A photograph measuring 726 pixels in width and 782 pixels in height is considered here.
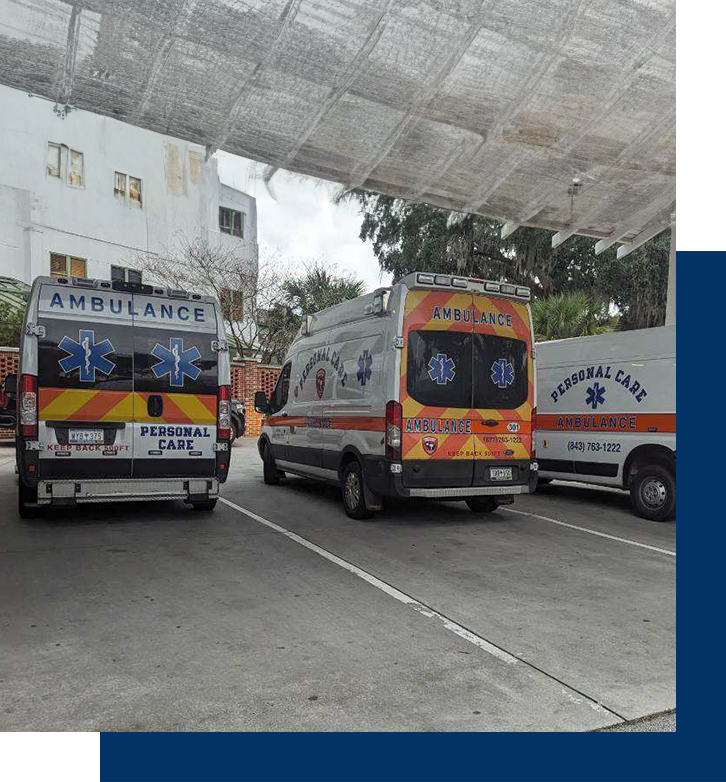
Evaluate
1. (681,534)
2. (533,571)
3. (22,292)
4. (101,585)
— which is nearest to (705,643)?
(681,534)

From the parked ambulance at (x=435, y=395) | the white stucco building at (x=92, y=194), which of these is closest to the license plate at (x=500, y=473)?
the parked ambulance at (x=435, y=395)

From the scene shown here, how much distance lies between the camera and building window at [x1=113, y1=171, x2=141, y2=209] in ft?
90.7

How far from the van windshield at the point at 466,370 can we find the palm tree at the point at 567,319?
866cm

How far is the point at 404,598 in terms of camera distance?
5.34 metres

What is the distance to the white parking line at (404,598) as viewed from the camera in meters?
4.29

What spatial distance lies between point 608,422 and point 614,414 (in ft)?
0.49

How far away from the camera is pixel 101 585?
5.54 metres

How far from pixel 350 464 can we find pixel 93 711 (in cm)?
545

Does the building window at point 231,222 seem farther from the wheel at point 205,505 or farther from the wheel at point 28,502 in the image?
the wheel at point 28,502

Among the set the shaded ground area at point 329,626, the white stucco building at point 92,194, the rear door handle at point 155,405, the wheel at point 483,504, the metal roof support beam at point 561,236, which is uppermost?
the white stucco building at point 92,194

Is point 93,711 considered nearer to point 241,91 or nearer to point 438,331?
point 438,331

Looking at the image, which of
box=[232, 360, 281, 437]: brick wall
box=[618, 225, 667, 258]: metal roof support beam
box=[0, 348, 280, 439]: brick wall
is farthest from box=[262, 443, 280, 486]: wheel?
box=[232, 360, 281, 437]: brick wall

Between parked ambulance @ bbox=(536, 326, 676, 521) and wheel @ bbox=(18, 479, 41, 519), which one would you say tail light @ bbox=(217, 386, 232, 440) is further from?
parked ambulance @ bbox=(536, 326, 676, 521)

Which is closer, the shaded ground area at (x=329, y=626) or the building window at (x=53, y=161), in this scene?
the shaded ground area at (x=329, y=626)
